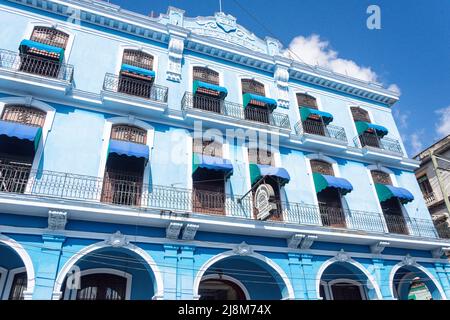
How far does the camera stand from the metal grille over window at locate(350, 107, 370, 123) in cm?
1486

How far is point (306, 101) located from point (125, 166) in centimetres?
847

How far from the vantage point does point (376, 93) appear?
15.8 m

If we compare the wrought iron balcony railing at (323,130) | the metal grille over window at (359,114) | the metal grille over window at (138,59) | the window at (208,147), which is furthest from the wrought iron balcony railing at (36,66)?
the metal grille over window at (359,114)

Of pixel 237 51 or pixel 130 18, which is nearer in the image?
pixel 130 18

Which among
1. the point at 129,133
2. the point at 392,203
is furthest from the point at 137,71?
the point at 392,203

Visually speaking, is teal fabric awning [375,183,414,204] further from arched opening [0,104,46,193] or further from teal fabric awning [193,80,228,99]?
arched opening [0,104,46,193]

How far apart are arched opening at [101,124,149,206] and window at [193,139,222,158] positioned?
68.6 inches

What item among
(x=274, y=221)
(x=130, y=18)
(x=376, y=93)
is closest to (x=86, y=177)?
(x=274, y=221)

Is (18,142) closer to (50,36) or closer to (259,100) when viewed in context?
(50,36)

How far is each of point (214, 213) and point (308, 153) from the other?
4.94 meters

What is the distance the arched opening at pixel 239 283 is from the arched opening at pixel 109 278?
2013mm

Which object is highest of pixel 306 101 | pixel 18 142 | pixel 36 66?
pixel 306 101

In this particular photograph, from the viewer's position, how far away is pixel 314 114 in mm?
13086

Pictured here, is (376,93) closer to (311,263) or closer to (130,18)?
(311,263)
